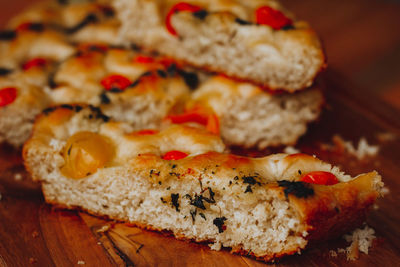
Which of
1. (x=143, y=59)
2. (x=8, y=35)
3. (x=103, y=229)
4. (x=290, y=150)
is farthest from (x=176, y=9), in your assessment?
(x=103, y=229)

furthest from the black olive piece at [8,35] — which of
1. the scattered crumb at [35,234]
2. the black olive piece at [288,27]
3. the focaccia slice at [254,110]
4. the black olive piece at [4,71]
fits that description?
the black olive piece at [288,27]

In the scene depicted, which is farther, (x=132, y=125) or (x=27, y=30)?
(x=27, y=30)

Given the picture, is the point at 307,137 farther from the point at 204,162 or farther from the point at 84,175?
the point at 84,175

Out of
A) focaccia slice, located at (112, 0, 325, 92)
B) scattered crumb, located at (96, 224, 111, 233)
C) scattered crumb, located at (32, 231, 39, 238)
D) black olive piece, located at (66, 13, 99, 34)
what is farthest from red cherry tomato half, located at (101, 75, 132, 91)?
scattered crumb, located at (32, 231, 39, 238)

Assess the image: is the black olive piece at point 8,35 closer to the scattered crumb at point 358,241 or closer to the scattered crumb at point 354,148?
the scattered crumb at point 354,148

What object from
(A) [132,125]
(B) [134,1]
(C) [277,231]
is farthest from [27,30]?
(C) [277,231]
